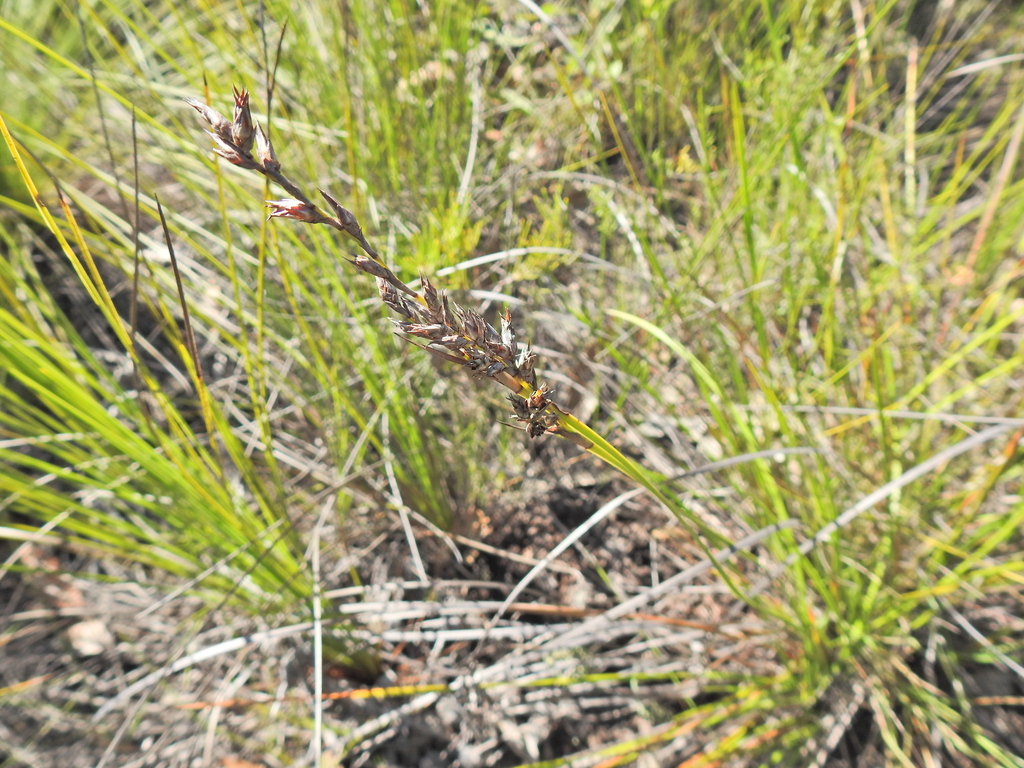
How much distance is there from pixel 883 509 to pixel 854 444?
18 cm

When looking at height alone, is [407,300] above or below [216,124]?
below

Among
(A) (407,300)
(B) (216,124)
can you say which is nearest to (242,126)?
(B) (216,124)

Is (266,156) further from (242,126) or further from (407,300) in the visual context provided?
(407,300)

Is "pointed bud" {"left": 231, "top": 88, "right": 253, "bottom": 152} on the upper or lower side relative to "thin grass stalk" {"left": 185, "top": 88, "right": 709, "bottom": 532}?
upper

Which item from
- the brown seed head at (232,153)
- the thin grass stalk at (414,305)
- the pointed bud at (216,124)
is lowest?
the thin grass stalk at (414,305)

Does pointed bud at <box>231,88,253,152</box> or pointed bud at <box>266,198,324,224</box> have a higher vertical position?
pointed bud at <box>231,88,253,152</box>

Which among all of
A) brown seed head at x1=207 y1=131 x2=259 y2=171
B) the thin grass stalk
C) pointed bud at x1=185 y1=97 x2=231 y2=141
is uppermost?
pointed bud at x1=185 y1=97 x2=231 y2=141

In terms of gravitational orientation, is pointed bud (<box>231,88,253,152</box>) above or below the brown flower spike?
above

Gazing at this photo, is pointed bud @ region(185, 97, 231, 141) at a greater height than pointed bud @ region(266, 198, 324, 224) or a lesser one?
greater

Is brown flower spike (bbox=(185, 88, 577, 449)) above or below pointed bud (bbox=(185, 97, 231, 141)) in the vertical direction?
below

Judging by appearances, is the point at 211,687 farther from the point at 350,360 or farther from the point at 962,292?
the point at 962,292

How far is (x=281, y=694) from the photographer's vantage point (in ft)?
4.94

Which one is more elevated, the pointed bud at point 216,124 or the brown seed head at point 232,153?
the pointed bud at point 216,124

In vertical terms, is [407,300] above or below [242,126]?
below
